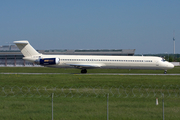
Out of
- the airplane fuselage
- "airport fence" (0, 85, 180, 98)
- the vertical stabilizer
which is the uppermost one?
the vertical stabilizer

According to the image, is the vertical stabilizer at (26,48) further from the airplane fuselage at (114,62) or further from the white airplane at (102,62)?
the airplane fuselage at (114,62)

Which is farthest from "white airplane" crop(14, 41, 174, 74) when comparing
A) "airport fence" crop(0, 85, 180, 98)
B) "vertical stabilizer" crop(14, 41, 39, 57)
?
"airport fence" crop(0, 85, 180, 98)

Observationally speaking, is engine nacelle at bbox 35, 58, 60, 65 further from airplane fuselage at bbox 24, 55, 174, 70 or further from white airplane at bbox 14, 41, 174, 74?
airplane fuselage at bbox 24, 55, 174, 70

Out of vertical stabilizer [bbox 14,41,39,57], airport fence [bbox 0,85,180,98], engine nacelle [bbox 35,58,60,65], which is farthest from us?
vertical stabilizer [bbox 14,41,39,57]

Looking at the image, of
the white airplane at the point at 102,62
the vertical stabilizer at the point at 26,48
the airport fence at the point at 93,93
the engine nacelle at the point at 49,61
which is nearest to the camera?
the airport fence at the point at 93,93

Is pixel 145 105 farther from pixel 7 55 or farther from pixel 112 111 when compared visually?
pixel 7 55

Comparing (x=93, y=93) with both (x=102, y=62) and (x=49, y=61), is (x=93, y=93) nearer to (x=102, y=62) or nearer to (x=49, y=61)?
(x=102, y=62)

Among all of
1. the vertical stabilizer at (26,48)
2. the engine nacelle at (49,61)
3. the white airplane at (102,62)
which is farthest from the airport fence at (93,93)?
the vertical stabilizer at (26,48)

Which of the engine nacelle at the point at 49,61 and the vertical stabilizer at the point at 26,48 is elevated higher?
the vertical stabilizer at the point at 26,48

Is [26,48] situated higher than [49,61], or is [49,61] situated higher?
[26,48]

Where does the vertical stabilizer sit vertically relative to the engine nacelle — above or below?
above

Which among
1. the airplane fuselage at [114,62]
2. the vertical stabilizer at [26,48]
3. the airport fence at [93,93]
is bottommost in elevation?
the airport fence at [93,93]

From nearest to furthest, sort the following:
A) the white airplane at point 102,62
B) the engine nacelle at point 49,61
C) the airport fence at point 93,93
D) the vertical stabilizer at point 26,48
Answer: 1. the airport fence at point 93,93
2. the engine nacelle at point 49,61
3. the white airplane at point 102,62
4. the vertical stabilizer at point 26,48

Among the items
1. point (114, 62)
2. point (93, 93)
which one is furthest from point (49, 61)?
point (93, 93)
